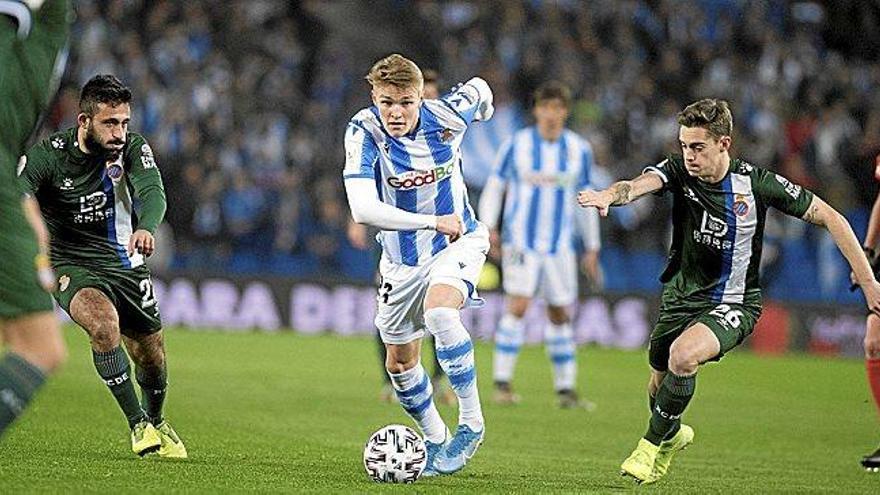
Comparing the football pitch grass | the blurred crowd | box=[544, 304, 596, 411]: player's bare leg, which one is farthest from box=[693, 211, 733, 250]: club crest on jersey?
the blurred crowd

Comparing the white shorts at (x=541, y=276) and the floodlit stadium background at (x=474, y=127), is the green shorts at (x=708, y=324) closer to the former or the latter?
the white shorts at (x=541, y=276)

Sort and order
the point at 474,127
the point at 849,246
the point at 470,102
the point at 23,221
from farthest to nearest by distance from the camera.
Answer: the point at 474,127 < the point at 470,102 < the point at 849,246 < the point at 23,221

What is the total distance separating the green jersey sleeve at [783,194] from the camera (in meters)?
7.62

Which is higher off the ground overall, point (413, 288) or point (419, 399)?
point (413, 288)

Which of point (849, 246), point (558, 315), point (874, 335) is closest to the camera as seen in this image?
point (849, 246)

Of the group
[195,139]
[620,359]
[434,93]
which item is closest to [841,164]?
[620,359]

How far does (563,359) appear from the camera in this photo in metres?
12.8

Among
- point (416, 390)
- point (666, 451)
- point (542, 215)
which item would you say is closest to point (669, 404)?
point (666, 451)

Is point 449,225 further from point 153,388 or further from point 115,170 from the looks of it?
point 153,388

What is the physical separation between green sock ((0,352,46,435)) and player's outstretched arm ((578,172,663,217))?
2861mm

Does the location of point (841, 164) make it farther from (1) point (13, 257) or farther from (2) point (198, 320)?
(1) point (13, 257)

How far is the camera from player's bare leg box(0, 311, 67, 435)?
5383mm

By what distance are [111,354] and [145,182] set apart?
93cm

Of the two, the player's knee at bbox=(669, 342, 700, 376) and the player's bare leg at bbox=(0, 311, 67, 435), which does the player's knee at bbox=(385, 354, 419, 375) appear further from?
the player's bare leg at bbox=(0, 311, 67, 435)
